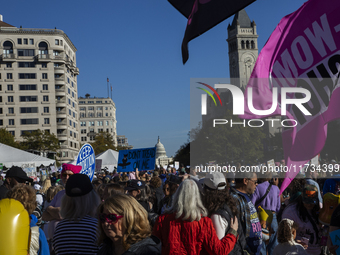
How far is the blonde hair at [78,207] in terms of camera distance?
375 centimetres

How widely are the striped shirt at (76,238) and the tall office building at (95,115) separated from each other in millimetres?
149417

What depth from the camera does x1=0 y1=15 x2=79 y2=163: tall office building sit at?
8312 cm

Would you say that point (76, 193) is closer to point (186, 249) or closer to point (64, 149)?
point (186, 249)

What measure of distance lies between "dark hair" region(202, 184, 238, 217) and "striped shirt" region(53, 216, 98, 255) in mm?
1212

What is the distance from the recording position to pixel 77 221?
12.2 feet

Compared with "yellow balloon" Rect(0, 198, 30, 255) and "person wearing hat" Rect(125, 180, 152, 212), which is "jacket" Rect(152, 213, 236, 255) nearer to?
"yellow balloon" Rect(0, 198, 30, 255)

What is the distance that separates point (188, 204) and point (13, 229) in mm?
1732

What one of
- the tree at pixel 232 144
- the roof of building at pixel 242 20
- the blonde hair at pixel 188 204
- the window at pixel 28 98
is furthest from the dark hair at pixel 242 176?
the roof of building at pixel 242 20

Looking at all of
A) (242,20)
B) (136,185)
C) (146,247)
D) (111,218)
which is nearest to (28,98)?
(242,20)

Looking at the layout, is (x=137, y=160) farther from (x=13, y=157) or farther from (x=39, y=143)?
(x=39, y=143)

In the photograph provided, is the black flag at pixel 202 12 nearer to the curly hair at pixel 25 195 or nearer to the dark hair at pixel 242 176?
the curly hair at pixel 25 195

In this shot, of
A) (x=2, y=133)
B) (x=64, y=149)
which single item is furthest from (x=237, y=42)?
(x=2, y=133)

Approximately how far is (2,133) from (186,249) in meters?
65.7

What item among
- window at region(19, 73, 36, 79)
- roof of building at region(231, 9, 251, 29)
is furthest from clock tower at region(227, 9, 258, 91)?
window at region(19, 73, 36, 79)
